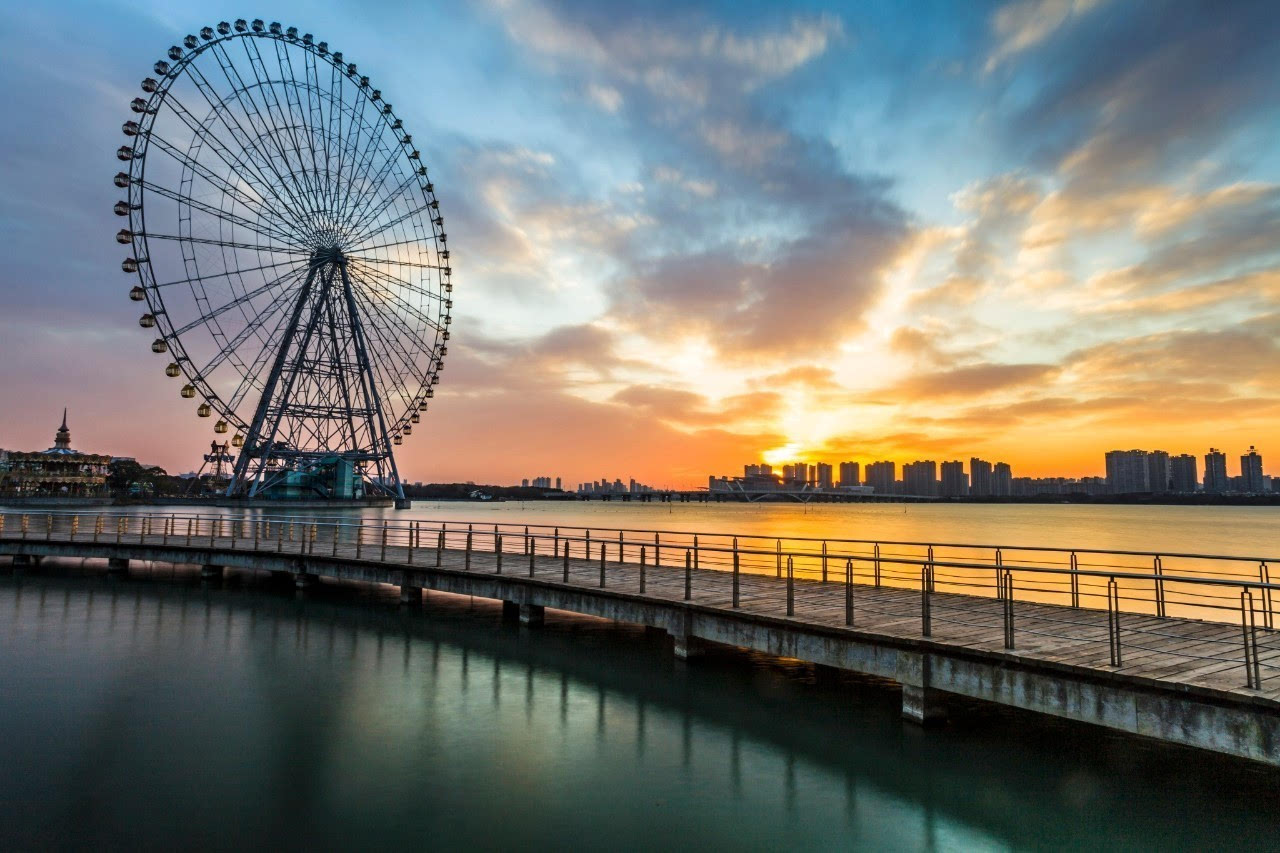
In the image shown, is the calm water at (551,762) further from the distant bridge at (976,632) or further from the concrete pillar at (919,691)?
the distant bridge at (976,632)

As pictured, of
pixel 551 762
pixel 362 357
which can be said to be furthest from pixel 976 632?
pixel 362 357

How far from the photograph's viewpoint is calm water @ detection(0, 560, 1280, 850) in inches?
333

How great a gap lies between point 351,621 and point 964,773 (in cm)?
1706

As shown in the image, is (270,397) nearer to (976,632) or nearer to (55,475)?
(976,632)

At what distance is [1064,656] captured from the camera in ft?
31.3

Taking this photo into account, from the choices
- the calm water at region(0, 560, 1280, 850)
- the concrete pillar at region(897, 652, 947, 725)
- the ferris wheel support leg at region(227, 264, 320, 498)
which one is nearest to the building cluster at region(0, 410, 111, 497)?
the ferris wheel support leg at region(227, 264, 320, 498)

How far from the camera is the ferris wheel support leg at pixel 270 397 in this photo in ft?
167

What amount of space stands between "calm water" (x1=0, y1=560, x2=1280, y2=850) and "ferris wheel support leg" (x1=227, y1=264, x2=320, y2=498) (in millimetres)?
37393

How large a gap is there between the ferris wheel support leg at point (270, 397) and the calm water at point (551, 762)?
3739cm

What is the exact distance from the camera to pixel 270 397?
2420 inches

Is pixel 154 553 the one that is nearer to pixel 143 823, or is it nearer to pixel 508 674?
pixel 508 674

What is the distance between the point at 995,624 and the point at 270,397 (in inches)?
2453

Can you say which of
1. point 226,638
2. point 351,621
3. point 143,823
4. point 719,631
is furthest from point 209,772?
point 351,621

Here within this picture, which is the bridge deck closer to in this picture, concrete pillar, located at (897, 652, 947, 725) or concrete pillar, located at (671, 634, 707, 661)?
concrete pillar, located at (897, 652, 947, 725)
